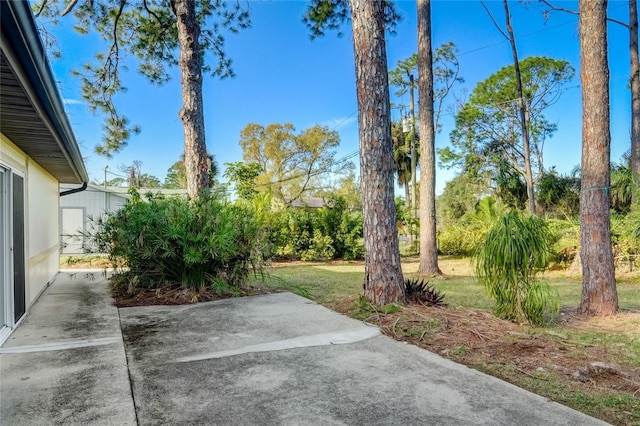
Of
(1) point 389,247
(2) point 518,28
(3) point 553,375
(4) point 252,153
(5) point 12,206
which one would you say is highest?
(2) point 518,28

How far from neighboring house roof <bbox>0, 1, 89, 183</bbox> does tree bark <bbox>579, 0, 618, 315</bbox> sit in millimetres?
6279

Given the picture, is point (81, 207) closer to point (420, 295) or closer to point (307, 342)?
point (420, 295)

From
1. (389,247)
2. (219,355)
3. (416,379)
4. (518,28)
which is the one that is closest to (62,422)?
(219,355)

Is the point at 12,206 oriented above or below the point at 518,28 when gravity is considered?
below

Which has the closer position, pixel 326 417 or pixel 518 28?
pixel 326 417

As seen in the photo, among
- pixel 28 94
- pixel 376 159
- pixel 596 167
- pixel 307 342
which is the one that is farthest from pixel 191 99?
pixel 596 167

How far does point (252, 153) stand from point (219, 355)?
91.9 ft

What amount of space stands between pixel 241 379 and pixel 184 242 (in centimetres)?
366

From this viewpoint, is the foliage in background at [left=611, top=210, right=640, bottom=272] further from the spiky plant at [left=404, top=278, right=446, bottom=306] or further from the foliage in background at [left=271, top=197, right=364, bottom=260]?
the foliage in background at [left=271, top=197, right=364, bottom=260]

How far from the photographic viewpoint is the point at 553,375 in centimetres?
313

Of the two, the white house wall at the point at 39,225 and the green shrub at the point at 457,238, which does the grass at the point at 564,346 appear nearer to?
the white house wall at the point at 39,225

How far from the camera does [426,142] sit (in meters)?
10.8

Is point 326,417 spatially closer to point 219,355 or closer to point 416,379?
point 416,379

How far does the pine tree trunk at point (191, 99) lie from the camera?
855cm
